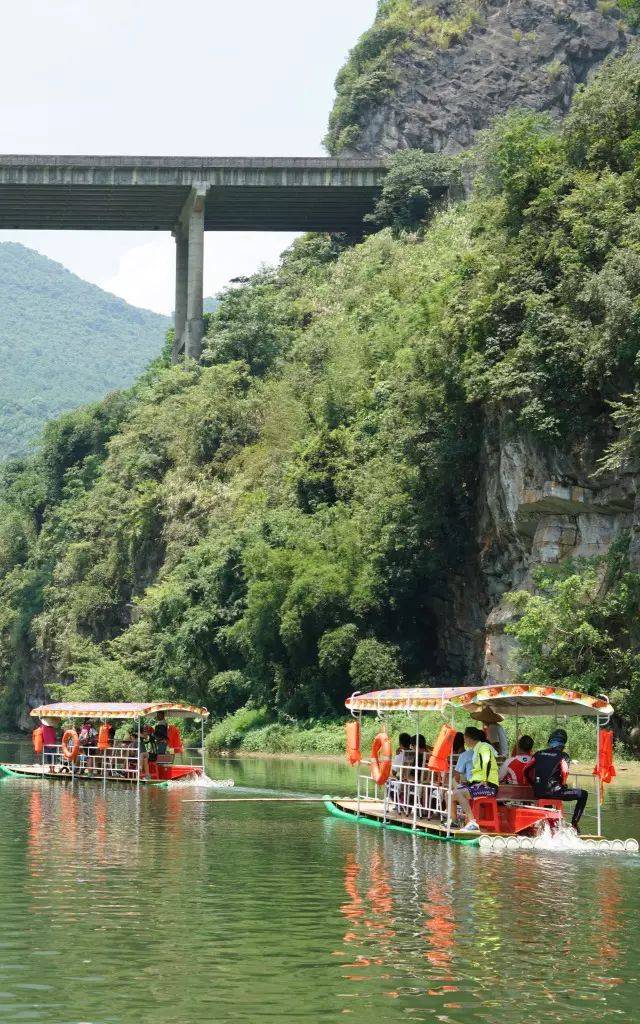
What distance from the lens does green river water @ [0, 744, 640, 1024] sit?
41.9 ft

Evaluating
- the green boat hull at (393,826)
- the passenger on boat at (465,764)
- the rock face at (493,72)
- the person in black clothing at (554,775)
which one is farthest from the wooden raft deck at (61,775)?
the rock face at (493,72)

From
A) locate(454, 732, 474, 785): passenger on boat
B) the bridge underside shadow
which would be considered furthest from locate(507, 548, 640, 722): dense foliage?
the bridge underside shadow

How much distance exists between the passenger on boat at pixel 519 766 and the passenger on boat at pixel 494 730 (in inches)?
22.1

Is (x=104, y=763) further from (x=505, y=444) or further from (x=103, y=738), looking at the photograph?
(x=505, y=444)

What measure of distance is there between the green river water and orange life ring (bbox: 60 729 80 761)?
12652 millimetres

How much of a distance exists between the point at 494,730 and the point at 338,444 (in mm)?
37001

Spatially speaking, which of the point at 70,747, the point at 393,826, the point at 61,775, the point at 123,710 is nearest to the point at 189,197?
the point at 70,747

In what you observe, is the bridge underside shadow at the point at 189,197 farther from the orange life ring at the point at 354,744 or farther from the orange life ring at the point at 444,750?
the orange life ring at the point at 444,750

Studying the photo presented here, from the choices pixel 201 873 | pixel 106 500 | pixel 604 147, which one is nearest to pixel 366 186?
pixel 106 500

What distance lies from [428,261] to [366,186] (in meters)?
14.9

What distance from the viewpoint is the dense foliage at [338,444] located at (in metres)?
43.4

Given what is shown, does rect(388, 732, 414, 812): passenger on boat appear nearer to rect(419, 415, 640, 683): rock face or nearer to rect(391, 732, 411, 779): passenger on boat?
rect(391, 732, 411, 779): passenger on boat

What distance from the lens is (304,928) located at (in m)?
16.3

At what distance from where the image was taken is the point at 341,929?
16203 millimetres
